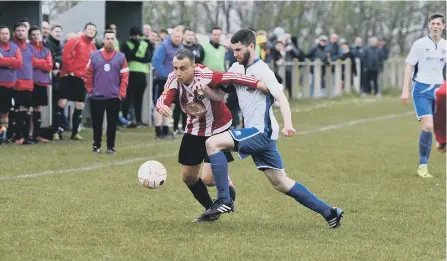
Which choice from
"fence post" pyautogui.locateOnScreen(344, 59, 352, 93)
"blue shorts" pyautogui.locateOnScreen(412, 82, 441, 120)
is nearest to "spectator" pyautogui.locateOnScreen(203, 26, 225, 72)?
"blue shorts" pyautogui.locateOnScreen(412, 82, 441, 120)

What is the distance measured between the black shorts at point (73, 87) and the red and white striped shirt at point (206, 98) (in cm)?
815

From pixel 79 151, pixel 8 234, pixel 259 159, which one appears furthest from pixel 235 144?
pixel 79 151

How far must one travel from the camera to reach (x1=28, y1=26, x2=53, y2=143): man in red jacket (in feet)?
53.4

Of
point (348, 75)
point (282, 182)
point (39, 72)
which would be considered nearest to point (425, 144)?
point (282, 182)

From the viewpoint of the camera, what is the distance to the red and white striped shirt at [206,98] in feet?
28.6

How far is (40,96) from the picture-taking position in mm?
16516

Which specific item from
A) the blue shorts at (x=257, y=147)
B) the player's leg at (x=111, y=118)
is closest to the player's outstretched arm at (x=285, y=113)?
the blue shorts at (x=257, y=147)

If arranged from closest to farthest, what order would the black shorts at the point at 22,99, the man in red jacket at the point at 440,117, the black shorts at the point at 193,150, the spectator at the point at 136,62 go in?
the black shorts at the point at 193,150 → the man in red jacket at the point at 440,117 → the black shorts at the point at 22,99 → the spectator at the point at 136,62

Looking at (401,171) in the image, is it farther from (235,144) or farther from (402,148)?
(235,144)

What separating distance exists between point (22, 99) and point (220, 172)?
7.93m

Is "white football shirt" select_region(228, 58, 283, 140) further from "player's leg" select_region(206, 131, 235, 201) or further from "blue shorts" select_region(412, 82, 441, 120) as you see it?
"blue shorts" select_region(412, 82, 441, 120)

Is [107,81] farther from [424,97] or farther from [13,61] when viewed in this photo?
[424,97]

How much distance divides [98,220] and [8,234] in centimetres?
105

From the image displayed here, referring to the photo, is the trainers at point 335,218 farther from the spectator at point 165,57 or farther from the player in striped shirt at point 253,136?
the spectator at point 165,57
